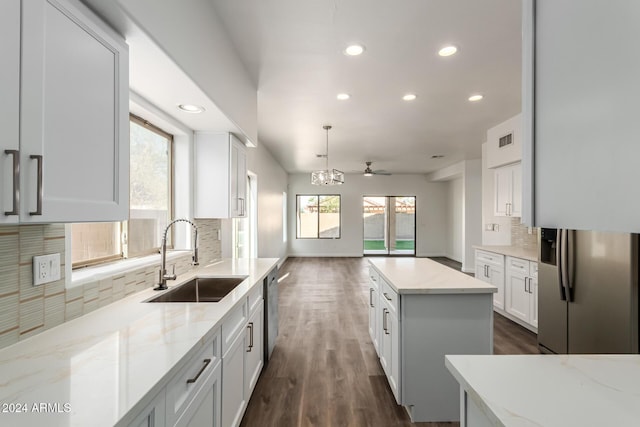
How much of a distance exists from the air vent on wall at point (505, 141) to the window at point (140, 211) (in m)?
4.30

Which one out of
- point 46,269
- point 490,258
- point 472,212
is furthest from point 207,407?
point 472,212

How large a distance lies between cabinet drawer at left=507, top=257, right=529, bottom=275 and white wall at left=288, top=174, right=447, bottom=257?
6.10 metres

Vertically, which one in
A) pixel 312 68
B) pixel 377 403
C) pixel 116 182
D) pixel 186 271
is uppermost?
pixel 312 68

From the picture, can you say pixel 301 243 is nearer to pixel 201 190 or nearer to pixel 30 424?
pixel 201 190

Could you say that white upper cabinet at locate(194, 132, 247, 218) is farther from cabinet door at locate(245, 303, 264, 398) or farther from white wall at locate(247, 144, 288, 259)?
white wall at locate(247, 144, 288, 259)

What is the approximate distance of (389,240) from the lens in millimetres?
10234

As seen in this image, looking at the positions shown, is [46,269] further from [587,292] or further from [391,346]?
[587,292]

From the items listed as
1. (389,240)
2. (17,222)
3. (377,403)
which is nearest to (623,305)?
(377,403)

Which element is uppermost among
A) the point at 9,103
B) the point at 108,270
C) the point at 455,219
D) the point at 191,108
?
the point at 191,108

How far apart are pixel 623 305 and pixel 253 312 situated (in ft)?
8.94

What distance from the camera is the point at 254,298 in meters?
2.34

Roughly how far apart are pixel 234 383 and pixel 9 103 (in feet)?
5.46

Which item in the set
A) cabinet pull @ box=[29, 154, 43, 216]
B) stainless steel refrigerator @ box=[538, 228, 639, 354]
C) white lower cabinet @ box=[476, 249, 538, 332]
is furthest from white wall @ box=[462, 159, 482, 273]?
cabinet pull @ box=[29, 154, 43, 216]

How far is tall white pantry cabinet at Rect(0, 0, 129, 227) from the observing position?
0.82m
